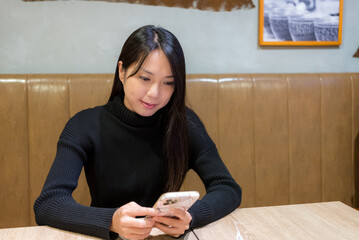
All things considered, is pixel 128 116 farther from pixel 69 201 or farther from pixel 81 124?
pixel 69 201

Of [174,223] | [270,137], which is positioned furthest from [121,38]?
[174,223]

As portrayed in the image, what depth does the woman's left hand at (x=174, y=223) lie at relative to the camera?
86cm

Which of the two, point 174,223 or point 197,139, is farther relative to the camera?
point 197,139

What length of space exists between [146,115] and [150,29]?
0.92ft

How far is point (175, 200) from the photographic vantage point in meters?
0.74

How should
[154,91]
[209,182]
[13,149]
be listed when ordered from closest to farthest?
[154,91] < [209,182] < [13,149]

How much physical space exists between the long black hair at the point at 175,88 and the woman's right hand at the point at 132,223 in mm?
395

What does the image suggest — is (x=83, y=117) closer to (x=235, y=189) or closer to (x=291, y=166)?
(x=235, y=189)

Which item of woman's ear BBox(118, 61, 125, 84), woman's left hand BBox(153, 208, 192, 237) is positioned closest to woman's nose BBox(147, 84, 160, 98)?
woman's ear BBox(118, 61, 125, 84)

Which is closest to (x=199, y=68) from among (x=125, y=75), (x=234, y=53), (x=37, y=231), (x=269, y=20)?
(x=234, y=53)

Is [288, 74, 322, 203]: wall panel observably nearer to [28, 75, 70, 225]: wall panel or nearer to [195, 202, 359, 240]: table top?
[195, 202, 359, 240]: table top

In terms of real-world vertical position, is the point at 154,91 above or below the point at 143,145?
above

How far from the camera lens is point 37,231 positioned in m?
0.90

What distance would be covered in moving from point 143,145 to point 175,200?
1.74ft
